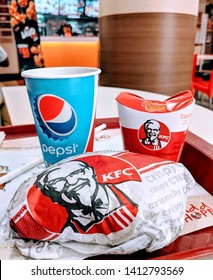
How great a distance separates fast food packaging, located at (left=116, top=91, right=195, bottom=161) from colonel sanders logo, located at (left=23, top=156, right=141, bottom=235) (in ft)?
0.54

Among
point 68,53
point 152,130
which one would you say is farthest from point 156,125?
point 68,53

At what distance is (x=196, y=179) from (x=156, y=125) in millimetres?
171

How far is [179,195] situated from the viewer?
0.38 m

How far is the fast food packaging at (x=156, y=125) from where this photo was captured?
1.72ft

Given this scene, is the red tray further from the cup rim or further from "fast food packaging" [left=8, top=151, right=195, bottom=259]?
the cup rim

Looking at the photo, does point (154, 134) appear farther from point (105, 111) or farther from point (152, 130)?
point (105, 111)

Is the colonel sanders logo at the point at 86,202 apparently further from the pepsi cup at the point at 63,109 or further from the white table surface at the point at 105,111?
the white table surface at the point at 105,111

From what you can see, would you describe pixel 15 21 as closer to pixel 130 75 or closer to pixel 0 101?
pixel 0 101

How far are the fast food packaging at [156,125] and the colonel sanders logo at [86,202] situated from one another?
166 mm

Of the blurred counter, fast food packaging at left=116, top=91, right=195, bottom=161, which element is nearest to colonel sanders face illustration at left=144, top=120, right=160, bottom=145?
fast food packaging at left=116, top=91, right=195, bottom=161

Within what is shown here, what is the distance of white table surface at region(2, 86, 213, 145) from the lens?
0.92m

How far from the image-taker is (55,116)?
0.50 meters
